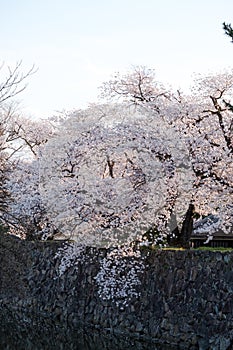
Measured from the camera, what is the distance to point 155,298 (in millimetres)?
12164

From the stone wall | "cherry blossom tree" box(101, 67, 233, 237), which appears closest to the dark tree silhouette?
"cherry blossom tree" box(101, 67, 233, 237)

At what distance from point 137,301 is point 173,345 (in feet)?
4.66

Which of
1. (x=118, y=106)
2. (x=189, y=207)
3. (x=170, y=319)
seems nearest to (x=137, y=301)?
(x=170, y=319)

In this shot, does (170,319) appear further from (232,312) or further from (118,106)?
(118,106)

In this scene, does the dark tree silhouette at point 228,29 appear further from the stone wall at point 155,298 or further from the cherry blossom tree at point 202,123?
the stone wall at point 155,298

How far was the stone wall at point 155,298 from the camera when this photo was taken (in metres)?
11.0

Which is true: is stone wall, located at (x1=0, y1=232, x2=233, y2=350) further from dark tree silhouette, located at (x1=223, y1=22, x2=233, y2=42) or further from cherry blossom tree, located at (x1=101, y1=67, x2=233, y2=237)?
dark tree silhouette, located at (x1=223, y1=22, x2=233, y2=42)

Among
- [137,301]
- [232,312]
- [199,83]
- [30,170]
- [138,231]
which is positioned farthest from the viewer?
[30,170]

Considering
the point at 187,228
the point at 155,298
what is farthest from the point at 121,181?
the point at 155,298

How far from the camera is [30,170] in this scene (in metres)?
16.8

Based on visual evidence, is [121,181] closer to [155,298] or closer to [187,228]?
[187,228]

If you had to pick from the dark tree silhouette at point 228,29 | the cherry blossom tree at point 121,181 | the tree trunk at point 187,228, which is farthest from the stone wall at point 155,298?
the dark tree silhouette at point 228,29

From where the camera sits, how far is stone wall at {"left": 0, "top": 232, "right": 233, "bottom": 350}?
11.0 m

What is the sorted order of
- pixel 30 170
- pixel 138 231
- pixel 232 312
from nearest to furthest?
pixel 232 312
pixel 138 231
pixel 30 170
